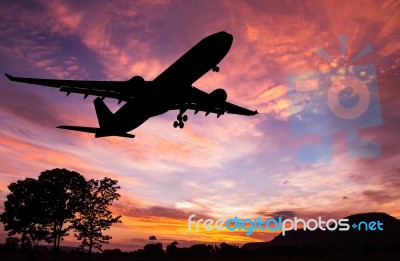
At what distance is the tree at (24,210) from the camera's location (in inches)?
2186

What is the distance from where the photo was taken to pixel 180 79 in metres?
29.3

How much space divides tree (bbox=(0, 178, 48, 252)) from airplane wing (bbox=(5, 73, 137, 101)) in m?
29.1

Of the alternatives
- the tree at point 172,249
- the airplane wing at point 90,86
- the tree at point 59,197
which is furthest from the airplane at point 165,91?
the tree at point 172,249

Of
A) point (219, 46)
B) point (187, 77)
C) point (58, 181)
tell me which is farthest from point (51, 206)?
point (219, 46)

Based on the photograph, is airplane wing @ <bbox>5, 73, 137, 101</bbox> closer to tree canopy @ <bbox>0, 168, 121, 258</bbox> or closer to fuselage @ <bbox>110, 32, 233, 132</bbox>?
fuselage @ <bbox>110, 32, 233, 132</bbox>

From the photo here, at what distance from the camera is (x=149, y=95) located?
30.9 meters

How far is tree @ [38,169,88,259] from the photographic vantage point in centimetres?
5622

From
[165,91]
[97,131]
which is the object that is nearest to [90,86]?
[97,131]

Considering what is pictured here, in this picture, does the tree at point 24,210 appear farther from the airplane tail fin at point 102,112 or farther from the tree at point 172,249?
the tree at point 172,249

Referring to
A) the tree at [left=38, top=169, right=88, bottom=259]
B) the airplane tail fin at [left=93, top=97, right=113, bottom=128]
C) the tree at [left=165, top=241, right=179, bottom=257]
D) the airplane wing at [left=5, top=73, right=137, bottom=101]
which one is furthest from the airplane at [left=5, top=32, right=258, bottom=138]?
the tree at [left=165, top=241, right=179, bottom=257]

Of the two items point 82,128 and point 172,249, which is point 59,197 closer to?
point 82,128

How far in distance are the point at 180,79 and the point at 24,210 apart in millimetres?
41890

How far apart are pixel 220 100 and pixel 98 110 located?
761 inches

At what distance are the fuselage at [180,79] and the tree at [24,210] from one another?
104 ft
